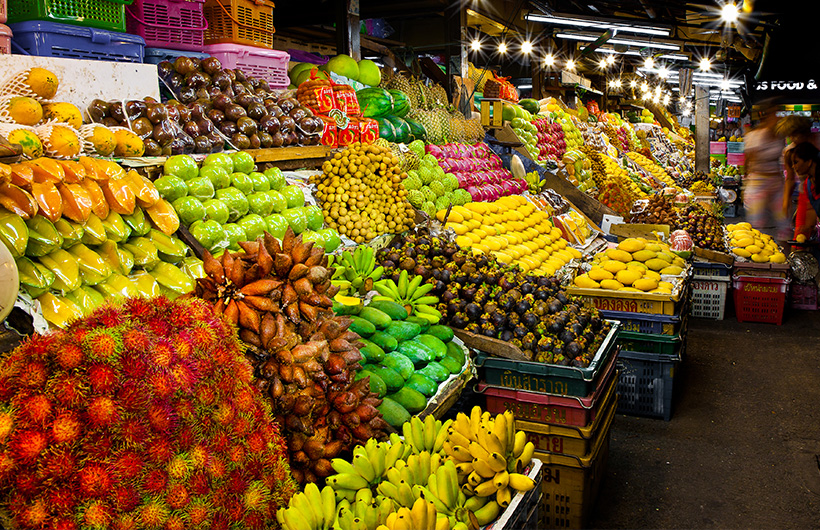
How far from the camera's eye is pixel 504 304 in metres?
3.29

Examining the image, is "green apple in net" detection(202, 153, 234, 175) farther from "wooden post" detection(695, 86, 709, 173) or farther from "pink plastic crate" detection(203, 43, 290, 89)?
"wooden post" detection(695, 86, 709, 173)

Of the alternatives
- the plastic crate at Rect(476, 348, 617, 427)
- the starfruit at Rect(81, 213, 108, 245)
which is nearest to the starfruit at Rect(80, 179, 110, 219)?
the starfruit at Rect(81, 213, 108, 245)

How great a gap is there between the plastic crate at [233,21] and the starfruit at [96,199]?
9.43 ft

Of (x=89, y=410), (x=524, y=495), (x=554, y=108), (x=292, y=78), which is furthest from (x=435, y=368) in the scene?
(x=554, y=108)

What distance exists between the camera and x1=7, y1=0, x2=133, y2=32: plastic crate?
3.36 meters

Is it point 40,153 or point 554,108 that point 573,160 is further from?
point 40,153

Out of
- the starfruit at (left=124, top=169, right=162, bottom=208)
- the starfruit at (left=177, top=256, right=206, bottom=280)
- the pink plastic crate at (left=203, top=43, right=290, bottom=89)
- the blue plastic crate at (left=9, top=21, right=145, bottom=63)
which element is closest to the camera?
the starfruit at (left=124, top=169, right=162, bottom=208)

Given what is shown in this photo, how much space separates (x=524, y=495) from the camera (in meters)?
1.90

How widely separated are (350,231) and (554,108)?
8.82 meters

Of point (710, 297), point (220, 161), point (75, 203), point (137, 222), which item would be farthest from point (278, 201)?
point (710, 297)

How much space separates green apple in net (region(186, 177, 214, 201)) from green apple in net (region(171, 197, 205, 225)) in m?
0.11

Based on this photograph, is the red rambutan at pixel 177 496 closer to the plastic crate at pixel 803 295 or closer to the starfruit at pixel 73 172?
the starfruit at pixel 73 172

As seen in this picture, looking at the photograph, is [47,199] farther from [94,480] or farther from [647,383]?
[647,383]

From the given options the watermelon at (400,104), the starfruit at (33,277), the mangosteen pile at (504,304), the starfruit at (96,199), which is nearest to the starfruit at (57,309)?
the starfruit at (33,277)
